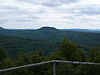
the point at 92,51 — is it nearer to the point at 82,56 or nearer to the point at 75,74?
the point at 82,56

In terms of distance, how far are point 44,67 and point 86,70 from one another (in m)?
0.76

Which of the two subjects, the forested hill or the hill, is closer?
the hill

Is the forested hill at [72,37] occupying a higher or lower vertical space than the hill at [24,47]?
lower

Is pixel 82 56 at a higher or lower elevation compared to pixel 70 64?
lower

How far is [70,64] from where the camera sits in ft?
9.56

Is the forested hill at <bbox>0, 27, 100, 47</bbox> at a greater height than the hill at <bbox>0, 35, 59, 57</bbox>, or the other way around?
the hill at <bbox>0, 35, 59, 57</bbox>

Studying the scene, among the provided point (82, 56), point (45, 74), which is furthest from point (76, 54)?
point (45, 74)

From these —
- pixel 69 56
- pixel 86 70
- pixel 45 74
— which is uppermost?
pixel 86 70

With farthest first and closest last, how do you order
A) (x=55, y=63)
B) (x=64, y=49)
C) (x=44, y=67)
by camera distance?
1. (x=64, y=49)
2. (x=44, y=67)
3. (x=55, y=63)

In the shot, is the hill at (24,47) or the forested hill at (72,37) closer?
the hill at (24,47)

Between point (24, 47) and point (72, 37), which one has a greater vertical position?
point (24, 47)

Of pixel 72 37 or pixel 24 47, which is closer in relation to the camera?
pixel 24 47

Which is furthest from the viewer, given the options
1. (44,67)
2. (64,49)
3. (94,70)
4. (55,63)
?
(64,49)

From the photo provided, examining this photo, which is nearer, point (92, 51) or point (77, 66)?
point (77, 66)
